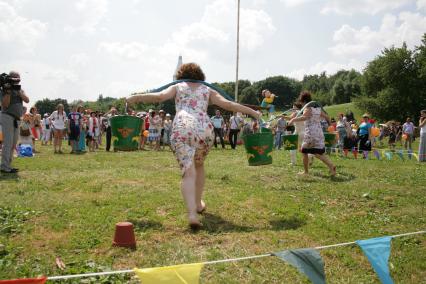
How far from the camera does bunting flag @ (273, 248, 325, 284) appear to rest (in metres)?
2.91

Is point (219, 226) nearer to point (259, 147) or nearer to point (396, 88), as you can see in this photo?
point (259, 147)

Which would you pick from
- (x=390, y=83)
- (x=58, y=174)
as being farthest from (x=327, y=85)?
(x=58, y=174)

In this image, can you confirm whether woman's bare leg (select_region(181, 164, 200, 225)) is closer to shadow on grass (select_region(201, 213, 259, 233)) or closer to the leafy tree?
shadow on grass (select_region(201, 213, 259, 233))

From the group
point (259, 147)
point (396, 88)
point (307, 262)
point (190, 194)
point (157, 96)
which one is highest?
point (396, 88)

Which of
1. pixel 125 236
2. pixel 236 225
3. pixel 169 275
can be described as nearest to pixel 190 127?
pixel 236 225

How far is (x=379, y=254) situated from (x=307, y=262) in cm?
67

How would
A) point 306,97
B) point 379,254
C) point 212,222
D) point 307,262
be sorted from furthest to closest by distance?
point 306,97, point 212,222, point 379,254, point 307,262

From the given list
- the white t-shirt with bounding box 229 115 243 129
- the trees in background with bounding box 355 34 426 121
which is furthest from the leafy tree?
the white t-shirt with bounding box 229 115 243 129

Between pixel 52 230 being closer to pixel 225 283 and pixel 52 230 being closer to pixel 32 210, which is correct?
pixel 32 210

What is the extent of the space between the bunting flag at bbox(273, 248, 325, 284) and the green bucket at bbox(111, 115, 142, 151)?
151 inches

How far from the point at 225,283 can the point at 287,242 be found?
4.21 feet

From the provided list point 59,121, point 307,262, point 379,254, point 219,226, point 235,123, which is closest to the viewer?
point 307,262

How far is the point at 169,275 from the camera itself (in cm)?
252

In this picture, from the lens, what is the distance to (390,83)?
58.6 meters
